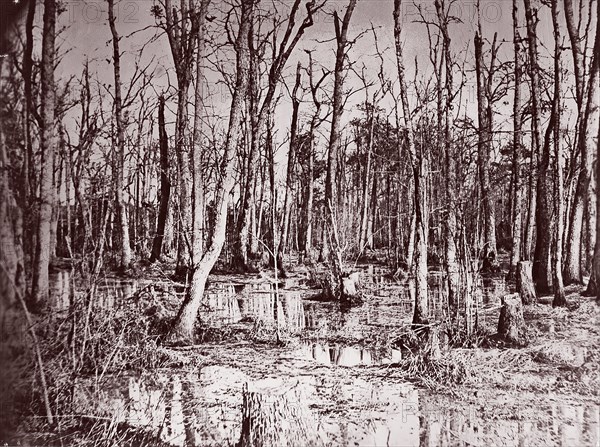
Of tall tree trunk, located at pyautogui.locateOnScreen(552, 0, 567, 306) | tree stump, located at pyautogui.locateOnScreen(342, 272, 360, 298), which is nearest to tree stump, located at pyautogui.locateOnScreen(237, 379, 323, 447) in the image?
tall tree trunk, located at pyautogui.locateOnScreen(552, 0, 567, 306)

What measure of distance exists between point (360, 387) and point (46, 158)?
4541 millimetres

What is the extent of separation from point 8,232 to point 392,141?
23.0m

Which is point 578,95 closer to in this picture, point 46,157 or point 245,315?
point 245,315

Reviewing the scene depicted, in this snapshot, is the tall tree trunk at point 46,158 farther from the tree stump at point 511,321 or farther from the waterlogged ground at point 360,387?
the tree stump at point 511,321

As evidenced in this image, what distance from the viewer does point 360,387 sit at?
4.68m

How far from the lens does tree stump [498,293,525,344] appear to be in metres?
5.70

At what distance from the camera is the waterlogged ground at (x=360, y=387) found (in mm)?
3711

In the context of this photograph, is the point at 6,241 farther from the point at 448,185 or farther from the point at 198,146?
the point at 448,185

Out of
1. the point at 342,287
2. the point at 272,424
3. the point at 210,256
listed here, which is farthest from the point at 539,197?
the point at 272,424

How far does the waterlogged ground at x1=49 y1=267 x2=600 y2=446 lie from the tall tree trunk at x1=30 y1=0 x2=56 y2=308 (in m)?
0.27

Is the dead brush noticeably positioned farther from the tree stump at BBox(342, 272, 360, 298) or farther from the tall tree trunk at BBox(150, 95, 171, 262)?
the tall tree trunk at BBox(150, 95, 171, 262)

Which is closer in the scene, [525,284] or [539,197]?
[525,284]

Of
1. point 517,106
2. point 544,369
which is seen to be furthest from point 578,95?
point 544,369

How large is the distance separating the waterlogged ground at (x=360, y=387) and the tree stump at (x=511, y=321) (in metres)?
0.21
